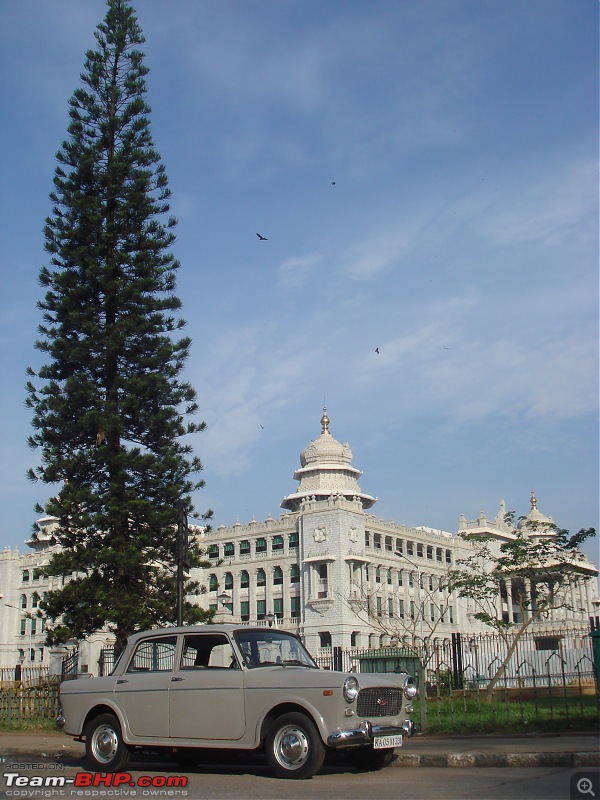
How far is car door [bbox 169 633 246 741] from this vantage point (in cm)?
955

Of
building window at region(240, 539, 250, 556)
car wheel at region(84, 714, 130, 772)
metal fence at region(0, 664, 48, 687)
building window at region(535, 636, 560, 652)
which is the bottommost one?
car wheel at region(84, 714, 130, 772)

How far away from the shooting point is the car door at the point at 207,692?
31.3 ft

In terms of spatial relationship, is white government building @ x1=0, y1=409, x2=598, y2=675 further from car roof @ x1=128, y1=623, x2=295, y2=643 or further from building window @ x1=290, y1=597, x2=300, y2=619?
car roof @ x1=128, y1=623, x2=295, y2=643

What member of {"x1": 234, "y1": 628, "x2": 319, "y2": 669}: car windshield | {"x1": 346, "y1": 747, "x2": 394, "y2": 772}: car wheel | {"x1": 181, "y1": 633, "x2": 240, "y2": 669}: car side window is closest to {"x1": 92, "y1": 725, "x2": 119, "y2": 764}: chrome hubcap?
{"x1": 181, "y1": 633, "x2": 240, "y2": 669}: car side window

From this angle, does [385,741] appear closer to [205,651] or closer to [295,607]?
[205,651]

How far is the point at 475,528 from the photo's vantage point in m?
78.6

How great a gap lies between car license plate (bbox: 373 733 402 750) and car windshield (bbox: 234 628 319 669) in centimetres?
127

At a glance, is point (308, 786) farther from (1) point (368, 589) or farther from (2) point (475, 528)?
(2) point (475, 528)

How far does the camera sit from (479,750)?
34.9 feet

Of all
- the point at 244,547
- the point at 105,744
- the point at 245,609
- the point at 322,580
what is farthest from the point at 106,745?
the point at 244,547

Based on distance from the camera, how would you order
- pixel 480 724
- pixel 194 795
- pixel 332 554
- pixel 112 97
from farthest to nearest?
1. pixel 332 554
2. pixel 112 97
3. pixel 480 724
4. pixel 194 795

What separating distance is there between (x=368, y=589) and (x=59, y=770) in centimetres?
5145

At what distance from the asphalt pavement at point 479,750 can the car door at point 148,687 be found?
2.84 m

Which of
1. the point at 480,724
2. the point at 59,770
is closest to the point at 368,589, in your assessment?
the point at 480,724
